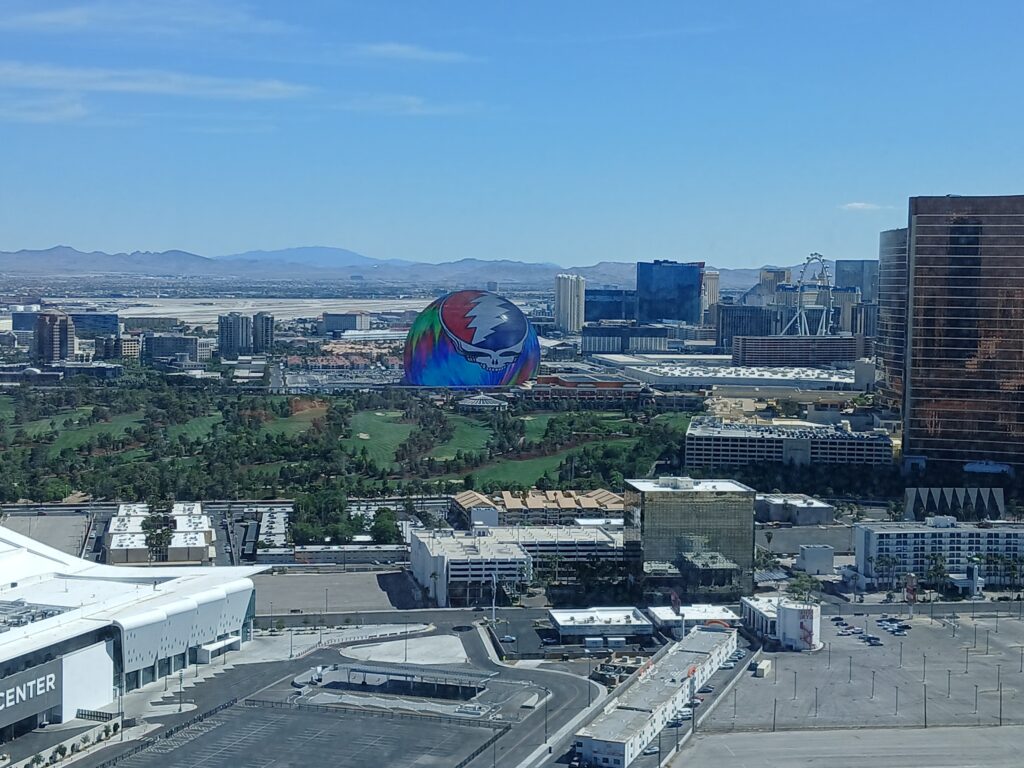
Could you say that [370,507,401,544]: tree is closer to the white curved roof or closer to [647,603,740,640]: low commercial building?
the white curved roof

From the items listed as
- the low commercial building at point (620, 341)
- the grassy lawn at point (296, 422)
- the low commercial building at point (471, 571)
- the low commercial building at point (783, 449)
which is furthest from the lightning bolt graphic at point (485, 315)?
the low commercial building at point (620, 341)

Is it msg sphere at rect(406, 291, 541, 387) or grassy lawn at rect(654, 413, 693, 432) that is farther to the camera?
msg sphere at rect(406, 291, 541, 387)

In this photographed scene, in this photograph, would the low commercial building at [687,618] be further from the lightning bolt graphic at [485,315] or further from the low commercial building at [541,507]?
the lightning bolt graphic at [485,315]

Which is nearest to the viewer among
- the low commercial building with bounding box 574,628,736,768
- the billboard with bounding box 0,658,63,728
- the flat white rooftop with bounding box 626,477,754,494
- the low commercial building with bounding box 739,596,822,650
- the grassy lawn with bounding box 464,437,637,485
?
the low commercial building with bounding box 574,628,736,768

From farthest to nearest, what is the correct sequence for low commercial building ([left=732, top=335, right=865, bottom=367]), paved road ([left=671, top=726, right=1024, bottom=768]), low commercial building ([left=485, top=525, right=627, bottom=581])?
1. low commercial building ([left=732, top=335, right=865, bottom=367])
2. low commercial building ([left=485, top=525, right=627, bottom=581])
3. paved road ([left=671, top=726, right=1024, bottom=768])

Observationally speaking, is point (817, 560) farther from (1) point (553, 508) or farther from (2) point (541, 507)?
(2) point (541, 507)

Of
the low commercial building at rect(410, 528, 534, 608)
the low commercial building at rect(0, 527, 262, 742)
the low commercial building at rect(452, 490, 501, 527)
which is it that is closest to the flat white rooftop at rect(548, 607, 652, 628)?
the low commercial building at rect(410, 528, 534, 608)

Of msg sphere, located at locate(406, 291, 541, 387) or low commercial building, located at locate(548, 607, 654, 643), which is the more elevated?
msg sphere, located at locate(406, 291, 541, 387)
